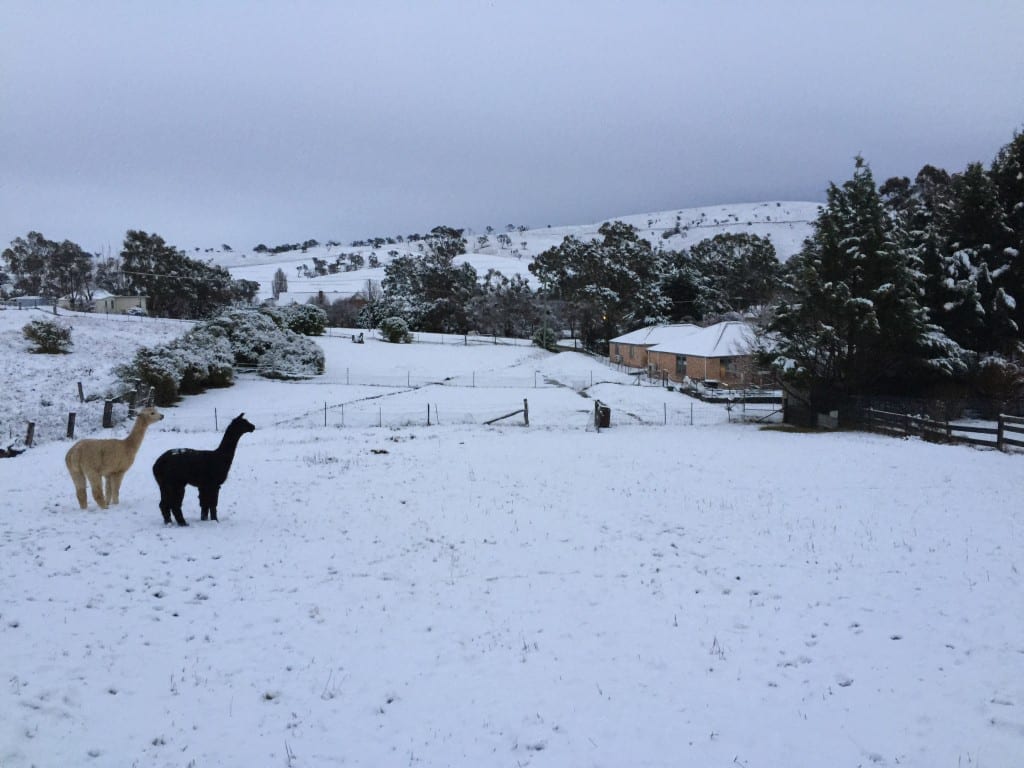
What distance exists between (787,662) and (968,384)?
27462 mm

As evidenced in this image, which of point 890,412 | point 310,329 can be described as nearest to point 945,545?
point 890,412

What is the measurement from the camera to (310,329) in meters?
58.6

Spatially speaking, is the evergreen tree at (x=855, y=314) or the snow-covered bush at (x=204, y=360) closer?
the evergreen tree at (x=855, y=314)

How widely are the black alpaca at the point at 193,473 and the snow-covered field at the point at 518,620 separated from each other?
0.45 metres

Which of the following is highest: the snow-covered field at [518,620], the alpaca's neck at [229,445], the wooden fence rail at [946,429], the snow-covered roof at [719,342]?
the snow-covered roof at [719,342]

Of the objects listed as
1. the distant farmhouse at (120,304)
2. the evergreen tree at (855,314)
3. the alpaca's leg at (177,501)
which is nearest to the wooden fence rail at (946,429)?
the evergreen tree at (855,314)

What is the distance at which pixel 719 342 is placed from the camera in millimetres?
42188

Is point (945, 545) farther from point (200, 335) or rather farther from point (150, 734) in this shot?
point (200, 335)

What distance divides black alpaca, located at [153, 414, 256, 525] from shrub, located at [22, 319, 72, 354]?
33437 millimetres

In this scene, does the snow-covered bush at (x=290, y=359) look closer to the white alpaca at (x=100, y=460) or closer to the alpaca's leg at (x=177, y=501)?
the white alpaca at (x=100, y=460)

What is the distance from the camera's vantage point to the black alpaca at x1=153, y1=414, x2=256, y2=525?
10.2m

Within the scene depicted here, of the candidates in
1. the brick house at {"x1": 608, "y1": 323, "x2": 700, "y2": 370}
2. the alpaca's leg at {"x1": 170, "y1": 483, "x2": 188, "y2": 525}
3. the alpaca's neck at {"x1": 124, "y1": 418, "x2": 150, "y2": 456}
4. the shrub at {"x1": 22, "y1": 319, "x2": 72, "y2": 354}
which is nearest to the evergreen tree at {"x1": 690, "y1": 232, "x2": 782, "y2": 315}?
the brick house at {"x1": 608, "y1": 323, "x2": 700, "y2": 370}

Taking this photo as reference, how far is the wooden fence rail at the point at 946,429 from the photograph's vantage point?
19.2m

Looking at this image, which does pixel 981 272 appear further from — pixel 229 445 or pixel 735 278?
pixel 735 278
